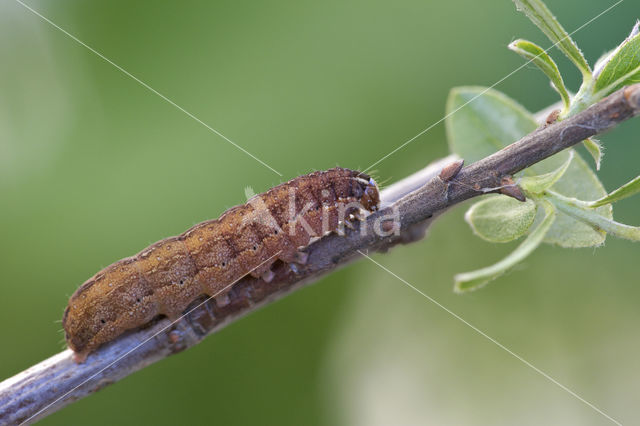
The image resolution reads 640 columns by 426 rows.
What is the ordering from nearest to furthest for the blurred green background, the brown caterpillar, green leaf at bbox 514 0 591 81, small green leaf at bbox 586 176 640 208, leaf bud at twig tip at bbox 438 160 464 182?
small green leaf at bbox 586 176 640 208
green leaf at bbox 514 0 591 81
leaf bud at twig tip at bbox 438 160 464 182
the brown caterpillar
the blurred green background

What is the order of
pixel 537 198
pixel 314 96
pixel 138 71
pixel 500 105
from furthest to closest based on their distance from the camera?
pixel 314 96 → pixel 138 71 → pixel 500 105 → pixel 537 198

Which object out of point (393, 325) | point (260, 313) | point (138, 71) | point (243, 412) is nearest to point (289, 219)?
point (260, 313)

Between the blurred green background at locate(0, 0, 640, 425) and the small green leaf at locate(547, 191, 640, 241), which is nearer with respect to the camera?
the small green leaf at locate(547, 191, 640, 241)

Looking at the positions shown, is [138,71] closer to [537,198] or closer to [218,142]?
[218,142]


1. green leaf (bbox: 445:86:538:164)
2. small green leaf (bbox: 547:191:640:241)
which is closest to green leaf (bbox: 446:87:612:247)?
green leaf (bbox: 445:86:538:164)

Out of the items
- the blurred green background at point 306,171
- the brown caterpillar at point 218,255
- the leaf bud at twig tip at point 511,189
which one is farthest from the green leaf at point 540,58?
the blurred green background at point 306,171

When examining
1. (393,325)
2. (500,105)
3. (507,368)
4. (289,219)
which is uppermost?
(500,105)

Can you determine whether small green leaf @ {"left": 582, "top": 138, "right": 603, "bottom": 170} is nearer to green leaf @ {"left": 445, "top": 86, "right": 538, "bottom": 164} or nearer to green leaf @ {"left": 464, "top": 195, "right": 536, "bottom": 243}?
green leaf @ {"left": 464, "top": 195, "right": 536, "bottom": 243}
